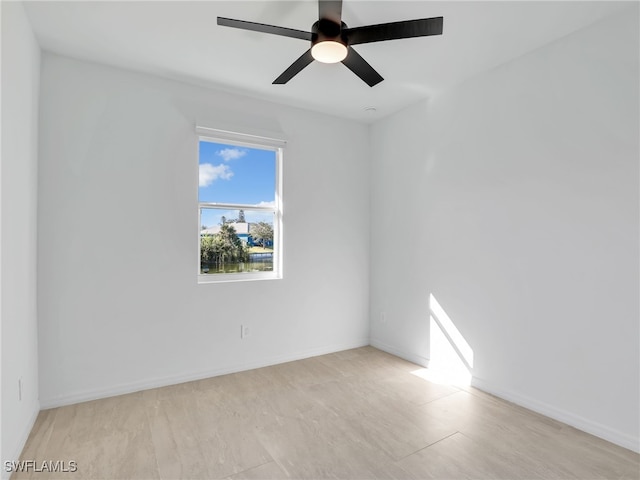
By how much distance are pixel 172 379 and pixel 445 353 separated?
2.46 m

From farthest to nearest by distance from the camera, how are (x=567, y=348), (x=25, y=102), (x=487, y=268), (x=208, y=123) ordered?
1. (x=208, y=123)
2. (x=487, y=268)
3. (x=567, y=348)
4. (x=25, y=102)

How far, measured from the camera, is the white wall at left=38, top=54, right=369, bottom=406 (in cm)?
267

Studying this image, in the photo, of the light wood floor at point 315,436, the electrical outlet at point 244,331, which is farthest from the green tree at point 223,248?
the light wood floor at point 315,436

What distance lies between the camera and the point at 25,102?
2.22 metres

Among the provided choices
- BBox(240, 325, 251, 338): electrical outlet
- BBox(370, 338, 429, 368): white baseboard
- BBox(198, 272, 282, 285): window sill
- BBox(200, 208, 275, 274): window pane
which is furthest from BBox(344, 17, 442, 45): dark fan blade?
BBox(370, 338, 429, 368): white baseboard

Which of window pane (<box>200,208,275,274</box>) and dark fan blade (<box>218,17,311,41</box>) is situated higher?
dark fan blade (<box>218,17,311,41</box>)

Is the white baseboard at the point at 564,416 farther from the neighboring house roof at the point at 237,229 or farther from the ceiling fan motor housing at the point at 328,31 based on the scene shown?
the ceiling fan motor housing at the point at 328,31

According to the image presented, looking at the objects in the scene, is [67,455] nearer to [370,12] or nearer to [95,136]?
[95,136]

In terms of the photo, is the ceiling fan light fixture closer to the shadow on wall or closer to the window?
the window

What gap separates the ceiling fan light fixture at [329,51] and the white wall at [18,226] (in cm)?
161

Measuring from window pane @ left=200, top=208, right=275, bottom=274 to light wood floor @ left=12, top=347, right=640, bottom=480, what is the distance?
110cm

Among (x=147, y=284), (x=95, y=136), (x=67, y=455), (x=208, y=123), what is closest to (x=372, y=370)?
Result: (x=147, y=284)

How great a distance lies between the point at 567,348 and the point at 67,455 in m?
3.24

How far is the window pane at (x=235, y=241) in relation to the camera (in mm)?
3359
